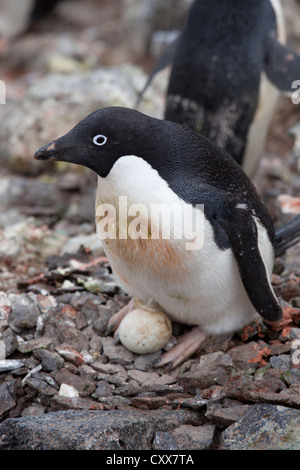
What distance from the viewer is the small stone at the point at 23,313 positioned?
298cm

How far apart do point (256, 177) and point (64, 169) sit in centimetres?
143

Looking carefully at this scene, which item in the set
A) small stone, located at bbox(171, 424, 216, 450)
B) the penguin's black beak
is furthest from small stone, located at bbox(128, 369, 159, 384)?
the penguin's black beak

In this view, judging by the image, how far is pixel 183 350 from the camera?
2969 mm

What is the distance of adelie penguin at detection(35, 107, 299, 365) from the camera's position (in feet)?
8.46

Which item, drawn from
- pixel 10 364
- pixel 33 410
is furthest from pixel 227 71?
pixel 33 410

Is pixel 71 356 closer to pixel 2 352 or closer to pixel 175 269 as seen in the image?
pixel 2 352

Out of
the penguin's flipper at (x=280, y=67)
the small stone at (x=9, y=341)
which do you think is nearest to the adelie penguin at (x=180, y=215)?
the small stone at (x=9, y=341)

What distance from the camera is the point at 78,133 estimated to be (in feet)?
8.49

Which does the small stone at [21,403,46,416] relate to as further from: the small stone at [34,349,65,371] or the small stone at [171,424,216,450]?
the small stone at [171,424,216,450]

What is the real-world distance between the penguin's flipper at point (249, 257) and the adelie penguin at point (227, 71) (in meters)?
1.52

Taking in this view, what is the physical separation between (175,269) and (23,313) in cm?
78

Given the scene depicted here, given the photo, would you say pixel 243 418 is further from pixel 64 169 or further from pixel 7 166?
pixel 7 166

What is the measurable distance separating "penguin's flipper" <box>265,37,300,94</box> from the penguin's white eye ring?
2079 millimetres

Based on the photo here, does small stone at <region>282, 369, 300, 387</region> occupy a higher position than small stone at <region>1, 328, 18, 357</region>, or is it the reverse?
small stone at <region>282, 369, 300, 387</region>
